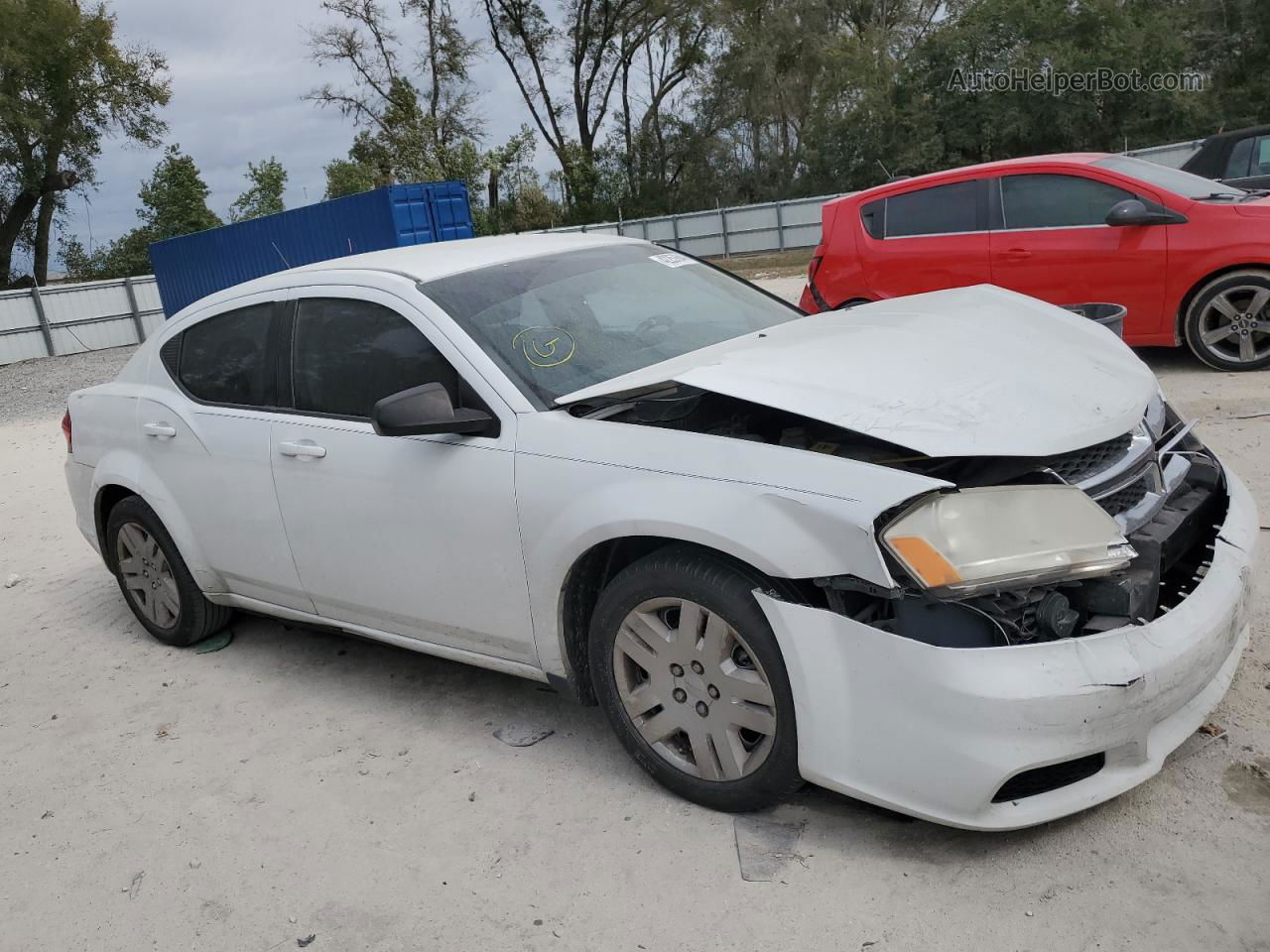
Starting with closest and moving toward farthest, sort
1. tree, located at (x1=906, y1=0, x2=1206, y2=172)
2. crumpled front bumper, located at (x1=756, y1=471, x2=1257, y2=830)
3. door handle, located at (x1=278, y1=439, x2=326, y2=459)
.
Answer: crumpled front bumper, located at (x1=756, y1=471, x2=1257, y2=830) → door handle, located at (x1=278, y1=439, x2=326, y2=459) → tree, located at (x1=906, y1=0, x2=1206, y2=172)

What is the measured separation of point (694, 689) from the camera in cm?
285


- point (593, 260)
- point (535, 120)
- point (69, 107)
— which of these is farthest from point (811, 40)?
point (593, 260)

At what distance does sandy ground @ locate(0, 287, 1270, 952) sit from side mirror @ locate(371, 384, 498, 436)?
Result: 3.67ft

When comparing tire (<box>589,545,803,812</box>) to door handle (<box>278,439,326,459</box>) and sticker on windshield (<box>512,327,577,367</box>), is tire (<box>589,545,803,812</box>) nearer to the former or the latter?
sticker on windshield (<box>512,327,577,367</box>)

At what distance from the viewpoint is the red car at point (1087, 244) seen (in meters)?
7.02

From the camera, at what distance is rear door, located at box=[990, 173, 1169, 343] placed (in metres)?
7.22

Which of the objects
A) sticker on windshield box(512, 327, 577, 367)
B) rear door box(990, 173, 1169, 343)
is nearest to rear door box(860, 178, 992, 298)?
rear door box(990, 173, 1169, 343)

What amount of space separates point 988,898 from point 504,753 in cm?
162

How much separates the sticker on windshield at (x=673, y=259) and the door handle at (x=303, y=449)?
1.52 meters

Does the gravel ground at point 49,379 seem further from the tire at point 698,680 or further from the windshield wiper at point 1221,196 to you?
the tire at point 698,680

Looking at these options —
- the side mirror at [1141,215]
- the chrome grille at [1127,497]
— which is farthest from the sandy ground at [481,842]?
the side mirror at [1141,215]

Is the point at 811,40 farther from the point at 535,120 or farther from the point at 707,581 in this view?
the point at 707,581

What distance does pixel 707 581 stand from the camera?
272 cm

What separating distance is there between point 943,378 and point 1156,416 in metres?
0.86
